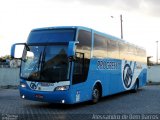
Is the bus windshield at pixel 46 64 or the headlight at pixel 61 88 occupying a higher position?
the bus windshield at pixel 46 64

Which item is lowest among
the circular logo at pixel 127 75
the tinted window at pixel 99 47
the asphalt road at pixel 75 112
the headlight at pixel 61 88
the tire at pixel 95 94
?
the asphalt road at pixel 75 112

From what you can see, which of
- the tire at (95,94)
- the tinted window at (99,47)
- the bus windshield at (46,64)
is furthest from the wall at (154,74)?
the bus windshield at (46,64)

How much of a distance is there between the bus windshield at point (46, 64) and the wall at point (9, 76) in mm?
18409

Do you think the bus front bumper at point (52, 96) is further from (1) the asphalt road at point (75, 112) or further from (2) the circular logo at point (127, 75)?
(2) the circular logo at point (127, 75)

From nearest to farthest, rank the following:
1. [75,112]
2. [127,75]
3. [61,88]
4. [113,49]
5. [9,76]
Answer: [75,112] < [61,88] < [113,49] < [127,75] < [9,76]

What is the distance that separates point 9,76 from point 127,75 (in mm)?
14217

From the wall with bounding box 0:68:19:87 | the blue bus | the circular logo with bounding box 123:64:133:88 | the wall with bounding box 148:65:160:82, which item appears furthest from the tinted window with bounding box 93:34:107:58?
the wall with bounding box 148:65:160:82

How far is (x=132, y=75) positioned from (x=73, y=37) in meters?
9.82

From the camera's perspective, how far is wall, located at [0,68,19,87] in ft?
112

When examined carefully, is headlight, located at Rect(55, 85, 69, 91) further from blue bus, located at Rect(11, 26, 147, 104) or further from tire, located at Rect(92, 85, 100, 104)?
tire, located at Rect(92, 85, 100, 104)

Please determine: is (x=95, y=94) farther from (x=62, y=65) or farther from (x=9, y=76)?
(x=9, y=76)

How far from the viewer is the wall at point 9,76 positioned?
34094 millimetres

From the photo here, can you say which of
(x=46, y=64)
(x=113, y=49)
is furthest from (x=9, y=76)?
(x=46, y=64)

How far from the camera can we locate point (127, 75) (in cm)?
2359
